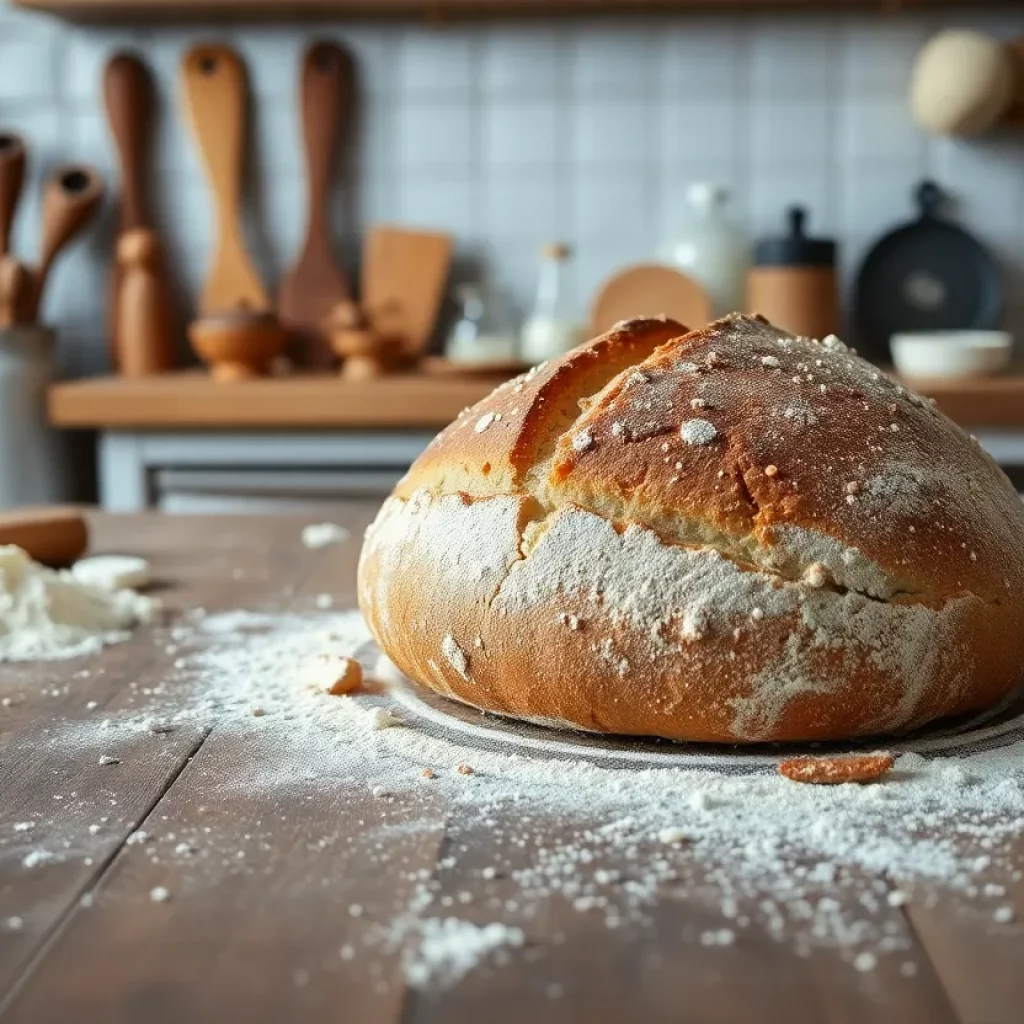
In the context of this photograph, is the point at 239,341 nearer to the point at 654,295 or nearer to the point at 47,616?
the point at 654,295

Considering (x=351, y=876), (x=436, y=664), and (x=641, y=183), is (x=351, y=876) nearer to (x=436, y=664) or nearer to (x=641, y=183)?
(x=436, y=664)

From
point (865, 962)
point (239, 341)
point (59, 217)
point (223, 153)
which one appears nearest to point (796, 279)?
point (239, 341)

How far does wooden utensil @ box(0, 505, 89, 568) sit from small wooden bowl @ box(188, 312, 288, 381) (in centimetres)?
124

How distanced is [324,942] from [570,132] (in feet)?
8.04

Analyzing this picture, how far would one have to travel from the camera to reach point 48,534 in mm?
1285

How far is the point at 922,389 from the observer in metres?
2.21

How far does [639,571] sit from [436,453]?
20 cm

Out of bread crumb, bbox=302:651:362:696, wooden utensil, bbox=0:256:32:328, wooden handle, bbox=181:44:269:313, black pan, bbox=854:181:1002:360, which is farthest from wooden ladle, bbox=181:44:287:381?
bread crumb, bbox=302:651:362:696

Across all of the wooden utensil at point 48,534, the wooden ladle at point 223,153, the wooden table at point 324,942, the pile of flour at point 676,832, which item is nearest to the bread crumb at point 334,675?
the pile of flour at point 676,832

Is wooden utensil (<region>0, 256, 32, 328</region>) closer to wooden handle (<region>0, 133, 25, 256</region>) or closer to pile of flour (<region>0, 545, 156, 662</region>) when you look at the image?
wooden handle (<region>0, 133, 25, 256</region>)

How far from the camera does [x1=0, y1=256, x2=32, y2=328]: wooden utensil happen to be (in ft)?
8.48

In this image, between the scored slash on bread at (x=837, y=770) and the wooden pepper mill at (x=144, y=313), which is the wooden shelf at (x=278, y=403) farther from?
the scored slash on bread at (x=837, y=770)

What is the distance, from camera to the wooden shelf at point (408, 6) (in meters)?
2.61

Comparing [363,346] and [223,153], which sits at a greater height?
[223,153]
